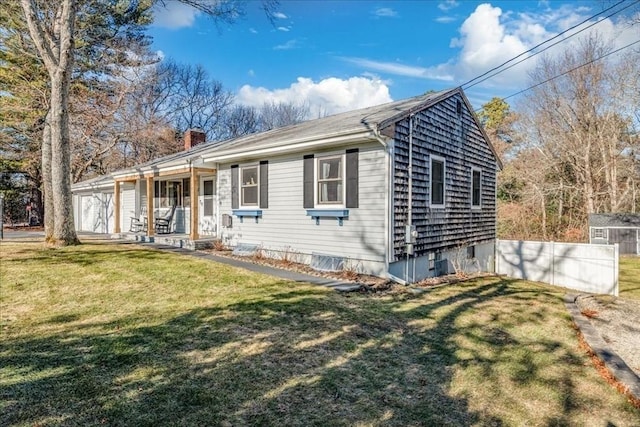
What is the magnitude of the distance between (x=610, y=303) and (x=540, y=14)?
926 cm

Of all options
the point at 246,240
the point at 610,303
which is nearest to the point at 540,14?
the point at 610,303

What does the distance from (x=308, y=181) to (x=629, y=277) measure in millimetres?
11600

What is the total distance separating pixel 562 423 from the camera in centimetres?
302

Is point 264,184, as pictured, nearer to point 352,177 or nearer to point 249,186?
point 249,186

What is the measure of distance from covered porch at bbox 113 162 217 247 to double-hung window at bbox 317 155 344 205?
14.5 feet

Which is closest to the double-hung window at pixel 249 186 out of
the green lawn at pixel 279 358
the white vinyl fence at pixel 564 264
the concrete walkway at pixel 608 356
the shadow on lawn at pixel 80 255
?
the shadow on lawn at pixel 80 255

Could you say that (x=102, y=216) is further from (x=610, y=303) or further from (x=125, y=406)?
(x=610, y=303)

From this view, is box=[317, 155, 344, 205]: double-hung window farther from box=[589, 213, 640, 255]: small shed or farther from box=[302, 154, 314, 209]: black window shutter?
box=[589, 213, 640, 255]: small shed

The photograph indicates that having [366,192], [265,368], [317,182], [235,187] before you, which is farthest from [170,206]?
[265,368]

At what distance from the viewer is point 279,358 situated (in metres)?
3.99

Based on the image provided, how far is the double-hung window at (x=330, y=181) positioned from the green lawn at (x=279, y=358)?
2.65m

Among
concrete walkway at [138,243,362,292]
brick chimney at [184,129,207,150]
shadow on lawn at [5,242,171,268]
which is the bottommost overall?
concrete walkway at [138,243,362,292]

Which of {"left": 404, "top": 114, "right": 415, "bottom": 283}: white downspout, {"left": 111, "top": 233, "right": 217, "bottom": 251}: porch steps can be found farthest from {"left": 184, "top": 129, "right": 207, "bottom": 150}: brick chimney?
{"left": 404, "top": 114, "right": 415, "bottom": 283}: white downspout

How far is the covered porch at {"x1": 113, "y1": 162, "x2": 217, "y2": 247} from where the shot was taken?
12.4 metres
